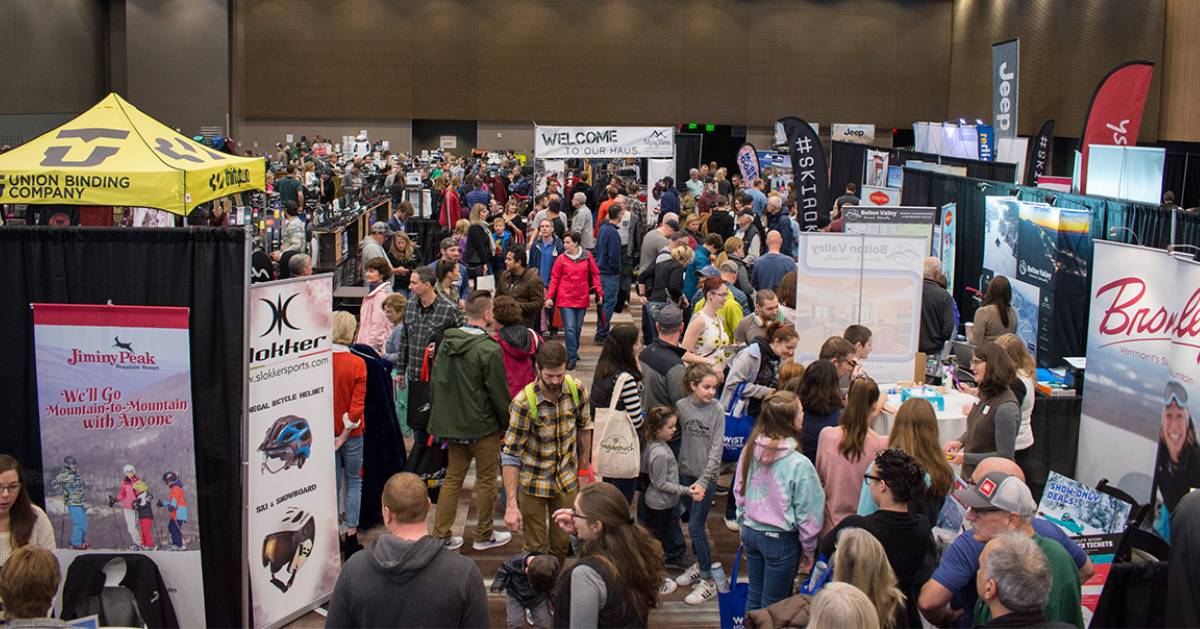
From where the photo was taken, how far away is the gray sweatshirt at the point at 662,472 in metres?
5.87

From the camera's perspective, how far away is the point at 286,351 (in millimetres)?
5445

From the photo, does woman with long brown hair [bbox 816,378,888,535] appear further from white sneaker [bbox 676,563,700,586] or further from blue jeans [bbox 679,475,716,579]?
white sneaker [bbox 676,563,700,586]

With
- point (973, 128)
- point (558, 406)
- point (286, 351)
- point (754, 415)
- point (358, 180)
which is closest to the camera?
point (286, 351)

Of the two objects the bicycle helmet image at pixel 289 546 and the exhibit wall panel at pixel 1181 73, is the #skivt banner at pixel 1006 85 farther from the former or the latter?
the bicycle helmet image at pixel 289 546

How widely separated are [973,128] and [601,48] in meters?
14.8

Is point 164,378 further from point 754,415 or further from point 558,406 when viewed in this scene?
point 754,415

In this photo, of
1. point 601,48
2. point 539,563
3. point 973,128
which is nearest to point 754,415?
point 539,563

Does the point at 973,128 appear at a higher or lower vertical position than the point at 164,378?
higher

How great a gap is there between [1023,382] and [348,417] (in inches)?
147

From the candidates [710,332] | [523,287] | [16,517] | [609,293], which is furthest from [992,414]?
[609,293]

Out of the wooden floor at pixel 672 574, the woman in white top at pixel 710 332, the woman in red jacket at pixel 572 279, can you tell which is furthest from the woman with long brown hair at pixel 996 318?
the woman in red jacket at pixel 572 279

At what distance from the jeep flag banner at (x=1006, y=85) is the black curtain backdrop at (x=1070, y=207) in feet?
12.2

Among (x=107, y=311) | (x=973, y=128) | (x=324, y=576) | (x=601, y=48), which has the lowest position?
(x=324, y=576)

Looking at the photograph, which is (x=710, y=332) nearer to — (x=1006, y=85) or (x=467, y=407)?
(x=467, y=407)
